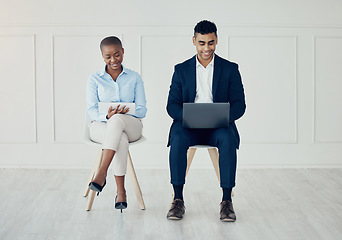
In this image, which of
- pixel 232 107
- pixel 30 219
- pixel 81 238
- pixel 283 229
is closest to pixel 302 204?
pixel 283 229

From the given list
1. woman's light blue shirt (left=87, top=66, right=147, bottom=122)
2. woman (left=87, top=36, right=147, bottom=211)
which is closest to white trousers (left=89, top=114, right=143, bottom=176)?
woman (left=87, top=36, right=147, bottom=211)

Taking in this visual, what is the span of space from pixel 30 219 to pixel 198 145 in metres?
1.05

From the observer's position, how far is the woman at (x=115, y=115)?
104 inches

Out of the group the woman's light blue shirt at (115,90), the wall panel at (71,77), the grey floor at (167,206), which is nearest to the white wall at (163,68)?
the wall panel at (71,77)

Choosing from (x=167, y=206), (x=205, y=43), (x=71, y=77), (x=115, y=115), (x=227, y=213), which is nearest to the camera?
(x=227, y=213)

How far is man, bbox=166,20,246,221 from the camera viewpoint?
Answer: 2639 mm

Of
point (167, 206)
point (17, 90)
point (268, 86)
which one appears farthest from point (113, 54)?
point (268, 86)

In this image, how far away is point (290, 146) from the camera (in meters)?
4.33

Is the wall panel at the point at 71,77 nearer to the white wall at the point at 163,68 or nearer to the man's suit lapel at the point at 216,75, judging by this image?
the white wall at the point at 163,68

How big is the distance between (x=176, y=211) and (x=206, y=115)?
1.86 feet

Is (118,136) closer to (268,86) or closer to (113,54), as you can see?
(113,54)

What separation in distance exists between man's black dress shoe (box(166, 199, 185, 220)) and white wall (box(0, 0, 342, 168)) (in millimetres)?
1603

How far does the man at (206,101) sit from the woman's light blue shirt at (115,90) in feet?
0.69

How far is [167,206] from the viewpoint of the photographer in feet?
9.75
